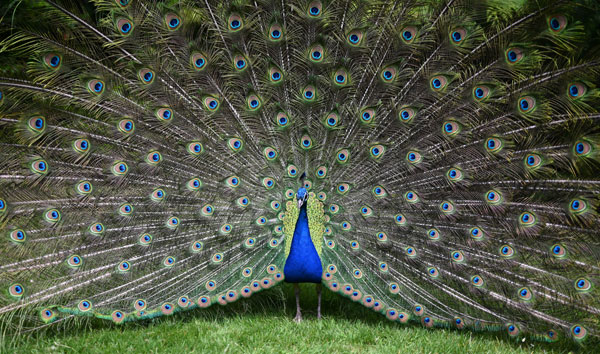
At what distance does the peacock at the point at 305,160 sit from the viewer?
3.46 meters

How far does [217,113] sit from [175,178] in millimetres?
633

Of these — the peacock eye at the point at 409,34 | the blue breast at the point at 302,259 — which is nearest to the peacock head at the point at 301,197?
the blue breast at the point at 302,259

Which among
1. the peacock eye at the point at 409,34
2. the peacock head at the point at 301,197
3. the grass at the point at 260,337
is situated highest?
the peacock eye at the point at 409,34

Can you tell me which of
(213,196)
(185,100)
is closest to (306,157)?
(213,196)

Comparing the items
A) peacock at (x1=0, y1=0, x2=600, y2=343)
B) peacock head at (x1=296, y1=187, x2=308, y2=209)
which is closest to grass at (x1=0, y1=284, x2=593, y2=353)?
peacock at (x1=0, y1=0, x2=600, y2=343)

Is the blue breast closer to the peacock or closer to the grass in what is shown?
the peacock

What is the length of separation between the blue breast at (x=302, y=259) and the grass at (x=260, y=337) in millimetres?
437

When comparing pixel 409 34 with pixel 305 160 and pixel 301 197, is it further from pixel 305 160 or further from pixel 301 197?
pixel 301 197

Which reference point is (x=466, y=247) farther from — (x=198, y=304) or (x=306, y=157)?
(x=198, y=304)

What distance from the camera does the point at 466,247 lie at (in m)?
3.76

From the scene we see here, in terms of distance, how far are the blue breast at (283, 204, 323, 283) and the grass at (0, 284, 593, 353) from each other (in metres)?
0.44

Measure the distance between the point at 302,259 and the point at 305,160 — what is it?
2.71ft

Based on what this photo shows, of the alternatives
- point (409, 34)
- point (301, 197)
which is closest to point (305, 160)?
point (301, 197)

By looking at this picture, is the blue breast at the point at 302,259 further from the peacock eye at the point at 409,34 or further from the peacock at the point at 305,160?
the peacock eye at the point at 409,34
